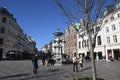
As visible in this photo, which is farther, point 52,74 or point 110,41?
point 110,41

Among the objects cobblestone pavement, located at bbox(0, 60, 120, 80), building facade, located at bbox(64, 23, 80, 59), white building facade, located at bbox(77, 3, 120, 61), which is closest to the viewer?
cobblestone pavement, located at bbox(0, 60, 120, 80)

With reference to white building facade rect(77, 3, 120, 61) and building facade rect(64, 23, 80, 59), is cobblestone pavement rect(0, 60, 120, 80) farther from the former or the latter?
building facade rect(64, 23, 80, 59)

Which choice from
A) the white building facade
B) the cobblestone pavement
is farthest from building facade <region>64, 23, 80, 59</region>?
the cobblestone pavement

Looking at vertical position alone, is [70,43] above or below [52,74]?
above

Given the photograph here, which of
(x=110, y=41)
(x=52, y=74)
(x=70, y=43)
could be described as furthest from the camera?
(x=70, y=43)

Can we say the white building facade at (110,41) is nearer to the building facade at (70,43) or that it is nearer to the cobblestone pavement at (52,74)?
the building facade at (70,43)

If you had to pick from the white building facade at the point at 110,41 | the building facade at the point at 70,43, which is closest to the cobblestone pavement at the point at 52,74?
the white building facade at the point at 110,41

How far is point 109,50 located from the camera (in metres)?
50.4

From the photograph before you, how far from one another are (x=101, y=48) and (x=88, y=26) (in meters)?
46.8

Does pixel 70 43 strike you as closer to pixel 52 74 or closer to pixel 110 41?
pixel 110 41

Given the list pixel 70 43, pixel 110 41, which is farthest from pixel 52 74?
pixel 70 43

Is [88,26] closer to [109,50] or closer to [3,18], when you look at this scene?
[109,50]

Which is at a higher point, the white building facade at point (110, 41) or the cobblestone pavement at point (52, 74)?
the white building facade at point (110, 41)

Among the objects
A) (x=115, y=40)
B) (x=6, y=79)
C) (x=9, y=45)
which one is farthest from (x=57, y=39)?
(x=9, y=45)
